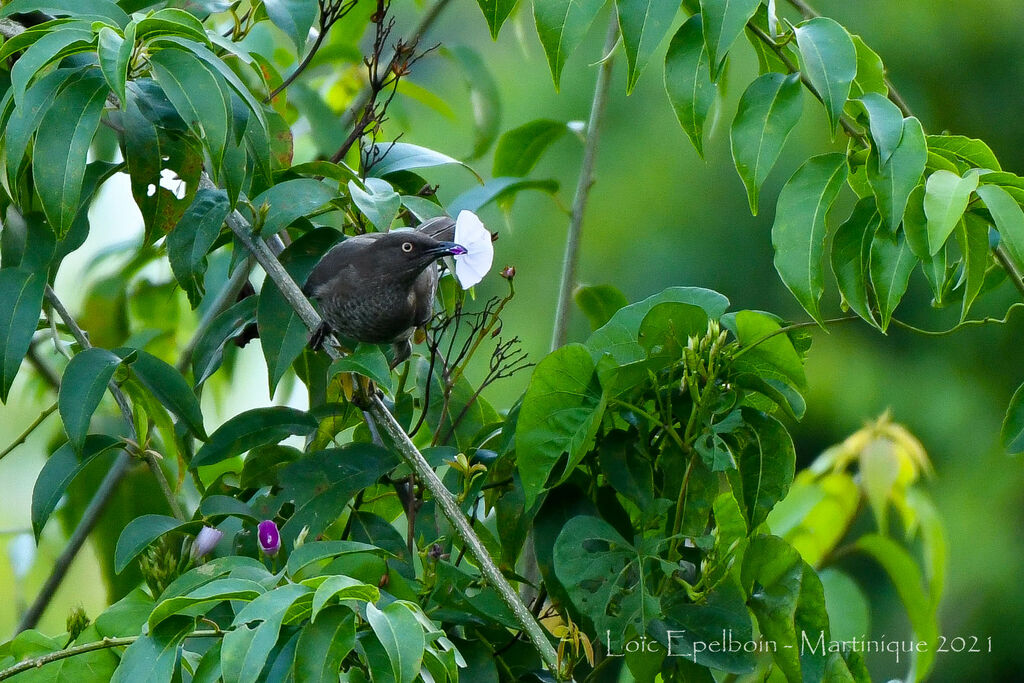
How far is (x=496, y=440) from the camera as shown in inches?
54.9

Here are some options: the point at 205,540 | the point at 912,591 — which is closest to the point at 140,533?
the point at 205,540

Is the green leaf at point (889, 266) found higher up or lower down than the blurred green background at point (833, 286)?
higher up

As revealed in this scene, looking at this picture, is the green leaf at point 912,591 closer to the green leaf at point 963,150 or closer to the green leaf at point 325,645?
the green leaf at point 963,150

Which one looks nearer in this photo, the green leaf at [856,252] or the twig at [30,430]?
the green leaf at [856,252]

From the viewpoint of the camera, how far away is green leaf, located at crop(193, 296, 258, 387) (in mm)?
1473

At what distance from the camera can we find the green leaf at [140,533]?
3.92 ft

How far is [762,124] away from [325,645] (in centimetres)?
68

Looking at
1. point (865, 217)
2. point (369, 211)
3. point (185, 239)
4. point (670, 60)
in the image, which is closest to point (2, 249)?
point (185, 239)

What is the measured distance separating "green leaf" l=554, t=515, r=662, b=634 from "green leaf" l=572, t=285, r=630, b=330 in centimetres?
51

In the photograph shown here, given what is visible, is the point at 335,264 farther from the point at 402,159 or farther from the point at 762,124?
the point at 762,124

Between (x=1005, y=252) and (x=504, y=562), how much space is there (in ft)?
2.41

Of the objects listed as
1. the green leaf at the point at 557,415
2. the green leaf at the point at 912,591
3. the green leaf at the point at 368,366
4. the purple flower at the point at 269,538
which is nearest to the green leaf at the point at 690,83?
the green leaf at the point at 557,415

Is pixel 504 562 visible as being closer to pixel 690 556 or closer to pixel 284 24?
pixel 690 556

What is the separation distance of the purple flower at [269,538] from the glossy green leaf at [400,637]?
1.15 feet
